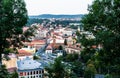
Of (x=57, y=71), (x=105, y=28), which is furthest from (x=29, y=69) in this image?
(x=105, y=28)

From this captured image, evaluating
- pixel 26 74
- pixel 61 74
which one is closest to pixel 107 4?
pixel 61 74

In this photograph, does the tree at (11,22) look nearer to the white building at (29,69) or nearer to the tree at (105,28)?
the tree at (105,28)

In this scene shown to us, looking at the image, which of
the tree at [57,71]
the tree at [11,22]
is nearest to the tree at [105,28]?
the tree at [11,22]

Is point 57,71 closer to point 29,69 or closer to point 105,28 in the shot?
point 105,28

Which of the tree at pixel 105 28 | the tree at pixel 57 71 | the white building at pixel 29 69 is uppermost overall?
the tree at pixel 105 28

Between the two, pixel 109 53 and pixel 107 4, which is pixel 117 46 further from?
pixel 107 4

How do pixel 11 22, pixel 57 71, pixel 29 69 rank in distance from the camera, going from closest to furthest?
pixel 11 22
pixel 57 71
pixel 29 69
